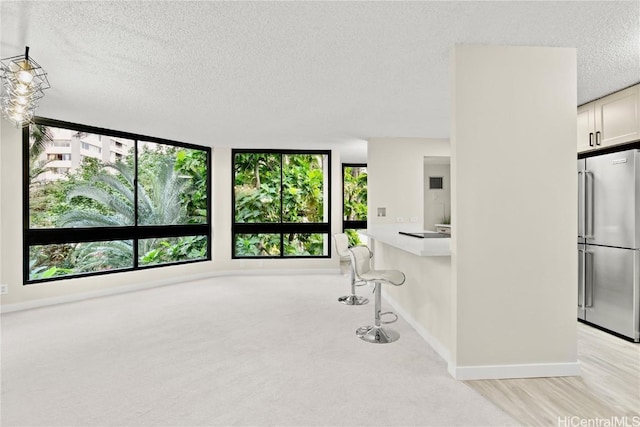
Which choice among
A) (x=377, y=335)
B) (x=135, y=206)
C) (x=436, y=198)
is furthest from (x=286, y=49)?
(x=436, y=198)

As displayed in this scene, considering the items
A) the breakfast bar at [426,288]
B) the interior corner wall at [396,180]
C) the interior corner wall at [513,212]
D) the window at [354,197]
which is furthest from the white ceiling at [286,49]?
the window at [354,197]

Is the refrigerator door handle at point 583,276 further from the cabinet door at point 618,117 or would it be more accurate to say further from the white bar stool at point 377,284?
the white bar stool at point 377,284

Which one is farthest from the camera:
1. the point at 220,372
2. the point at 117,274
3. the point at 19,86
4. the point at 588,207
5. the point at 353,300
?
the point at 117,274

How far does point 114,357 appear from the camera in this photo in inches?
115

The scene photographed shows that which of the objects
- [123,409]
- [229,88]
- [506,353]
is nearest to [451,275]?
[506,353]

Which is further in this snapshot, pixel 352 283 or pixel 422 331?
pixel 352 283

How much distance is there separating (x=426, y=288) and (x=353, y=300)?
149cm

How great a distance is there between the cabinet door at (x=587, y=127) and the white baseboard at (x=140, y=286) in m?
4.50

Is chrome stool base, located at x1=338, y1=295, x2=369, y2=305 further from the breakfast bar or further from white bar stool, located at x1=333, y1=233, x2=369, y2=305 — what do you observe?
the breakfast bar

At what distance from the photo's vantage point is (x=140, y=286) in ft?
18.4

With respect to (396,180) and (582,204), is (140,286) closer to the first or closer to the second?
(396,180)

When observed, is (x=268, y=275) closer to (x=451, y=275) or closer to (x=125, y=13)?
(x=451, y=275)

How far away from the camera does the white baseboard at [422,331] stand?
2953 millimetres

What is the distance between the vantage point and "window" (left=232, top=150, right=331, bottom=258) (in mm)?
7035
